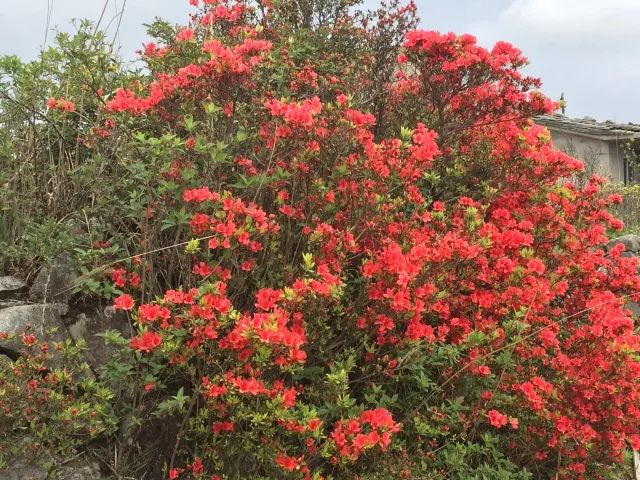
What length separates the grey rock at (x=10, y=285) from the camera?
3494 millimetres

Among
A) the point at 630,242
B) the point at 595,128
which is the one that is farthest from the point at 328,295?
the point at 595,128

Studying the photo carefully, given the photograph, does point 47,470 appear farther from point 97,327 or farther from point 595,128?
point 595,128

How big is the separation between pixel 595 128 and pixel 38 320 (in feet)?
53.2

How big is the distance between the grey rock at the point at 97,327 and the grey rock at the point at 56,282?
0.15m

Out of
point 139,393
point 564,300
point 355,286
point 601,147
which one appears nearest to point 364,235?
point 355,286

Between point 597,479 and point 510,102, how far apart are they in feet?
8.60

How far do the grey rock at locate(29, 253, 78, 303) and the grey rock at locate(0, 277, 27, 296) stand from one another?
0.37ft

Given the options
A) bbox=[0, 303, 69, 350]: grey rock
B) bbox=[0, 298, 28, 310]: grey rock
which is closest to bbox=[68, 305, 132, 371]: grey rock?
bbox=[0, 303, 69, 350]: grey rock

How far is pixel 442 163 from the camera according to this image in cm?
480

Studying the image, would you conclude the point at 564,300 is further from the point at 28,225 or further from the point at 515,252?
the point at 28,225

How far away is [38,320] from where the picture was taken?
326 centimetres

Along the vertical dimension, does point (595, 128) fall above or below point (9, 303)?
above

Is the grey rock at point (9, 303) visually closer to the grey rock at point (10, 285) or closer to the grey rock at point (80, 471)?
the grey rock at point (10, 285)

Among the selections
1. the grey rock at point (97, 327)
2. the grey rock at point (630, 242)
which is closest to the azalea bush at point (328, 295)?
the grey rock at point (97, 327)
